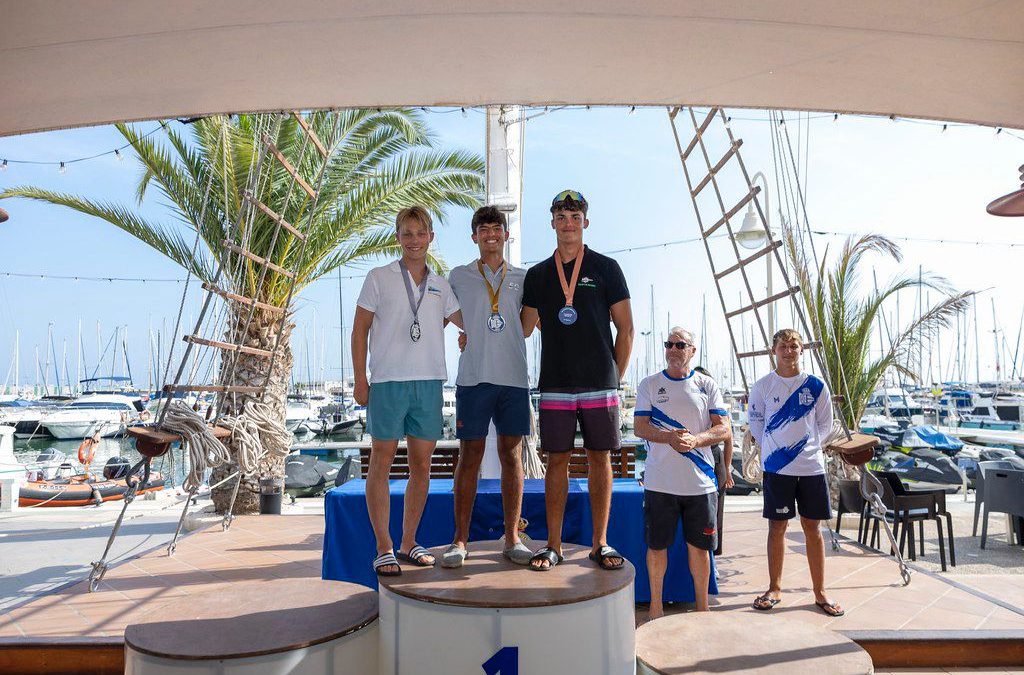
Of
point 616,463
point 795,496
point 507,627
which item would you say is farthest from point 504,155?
point 507,627

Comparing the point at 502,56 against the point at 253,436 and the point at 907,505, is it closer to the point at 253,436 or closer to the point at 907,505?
the point at 253,436

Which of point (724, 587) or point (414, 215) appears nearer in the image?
point (414, 215)

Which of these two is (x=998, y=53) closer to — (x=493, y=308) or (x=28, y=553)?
(x=493, y=308)

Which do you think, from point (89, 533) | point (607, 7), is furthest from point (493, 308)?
point (89, 533)

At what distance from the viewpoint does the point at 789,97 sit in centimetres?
317

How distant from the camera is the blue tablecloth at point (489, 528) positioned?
3998mm

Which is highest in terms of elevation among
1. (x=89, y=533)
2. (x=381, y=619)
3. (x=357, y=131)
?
(x=357, y=131)

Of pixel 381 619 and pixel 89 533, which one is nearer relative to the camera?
pixel 381 619

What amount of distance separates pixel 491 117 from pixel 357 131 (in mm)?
4273

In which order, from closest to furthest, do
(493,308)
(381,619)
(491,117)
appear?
(381,619) < (493,308) < (491,117)

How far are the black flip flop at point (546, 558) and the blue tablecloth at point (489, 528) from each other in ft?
4.13

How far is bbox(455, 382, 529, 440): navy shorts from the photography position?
286 centimetres

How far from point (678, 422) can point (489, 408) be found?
1.16 m

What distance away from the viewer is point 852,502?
6.21m
